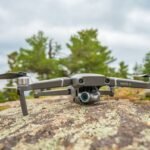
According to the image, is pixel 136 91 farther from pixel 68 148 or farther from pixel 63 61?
pixel 63 61

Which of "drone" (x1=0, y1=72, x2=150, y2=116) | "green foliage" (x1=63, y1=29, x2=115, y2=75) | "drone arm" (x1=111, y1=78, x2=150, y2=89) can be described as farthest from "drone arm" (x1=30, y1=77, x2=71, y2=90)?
"green foliage" (x1=63, y1=29, x2=115, y2=75)

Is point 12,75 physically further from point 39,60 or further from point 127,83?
point 39,60

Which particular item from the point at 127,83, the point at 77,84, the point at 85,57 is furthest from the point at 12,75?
the point at 85,57

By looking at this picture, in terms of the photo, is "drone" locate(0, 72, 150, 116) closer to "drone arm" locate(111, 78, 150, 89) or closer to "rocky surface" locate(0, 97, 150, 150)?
"drone arm" locate(111, 78, 150, 89)

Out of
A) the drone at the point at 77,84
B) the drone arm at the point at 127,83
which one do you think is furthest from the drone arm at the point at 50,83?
the drone arm at the point at 127,83

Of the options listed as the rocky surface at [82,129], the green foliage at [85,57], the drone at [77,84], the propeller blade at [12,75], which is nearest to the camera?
the rocky surface at [82,129]

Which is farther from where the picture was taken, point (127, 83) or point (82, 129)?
point (127, 83)

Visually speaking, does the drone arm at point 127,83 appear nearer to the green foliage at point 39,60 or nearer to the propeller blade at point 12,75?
the propeller blade at point 12,75
